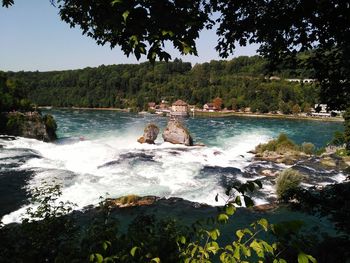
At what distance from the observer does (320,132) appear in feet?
235

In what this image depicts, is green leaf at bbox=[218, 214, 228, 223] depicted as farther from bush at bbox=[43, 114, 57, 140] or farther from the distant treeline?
the distant treeline

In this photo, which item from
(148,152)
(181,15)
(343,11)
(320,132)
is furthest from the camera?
(320,132)

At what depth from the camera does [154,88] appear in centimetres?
14375

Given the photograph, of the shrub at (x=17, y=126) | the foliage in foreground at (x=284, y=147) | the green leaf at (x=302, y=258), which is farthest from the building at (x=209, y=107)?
the green leaf at (x=302, y=258)

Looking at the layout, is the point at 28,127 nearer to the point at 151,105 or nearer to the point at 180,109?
the point at 180,109

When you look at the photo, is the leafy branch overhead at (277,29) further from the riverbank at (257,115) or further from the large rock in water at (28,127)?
the riverbank at (257,115)

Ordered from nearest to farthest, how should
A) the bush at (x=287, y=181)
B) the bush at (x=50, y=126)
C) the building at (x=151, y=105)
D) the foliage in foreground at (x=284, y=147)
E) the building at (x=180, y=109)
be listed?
the bush at (x=287, y=181) → the foliage in foreground at (x=284, y=147) → the bush at (x=50, y=126) → the building at (x=180, y=109) → the building at (x=151, y=105)

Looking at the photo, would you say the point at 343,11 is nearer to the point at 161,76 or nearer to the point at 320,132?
the point at 320,132

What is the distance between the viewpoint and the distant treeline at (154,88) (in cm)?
11950

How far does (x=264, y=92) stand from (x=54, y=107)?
80.9 meters

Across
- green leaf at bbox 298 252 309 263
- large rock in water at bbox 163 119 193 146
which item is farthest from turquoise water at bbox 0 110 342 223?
green leaf at bbox 298 252 309 263

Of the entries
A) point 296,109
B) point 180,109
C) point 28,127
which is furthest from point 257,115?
point 28,127

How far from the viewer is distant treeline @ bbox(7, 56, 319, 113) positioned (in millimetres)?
119500

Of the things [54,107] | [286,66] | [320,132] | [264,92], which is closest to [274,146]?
[320,132]
